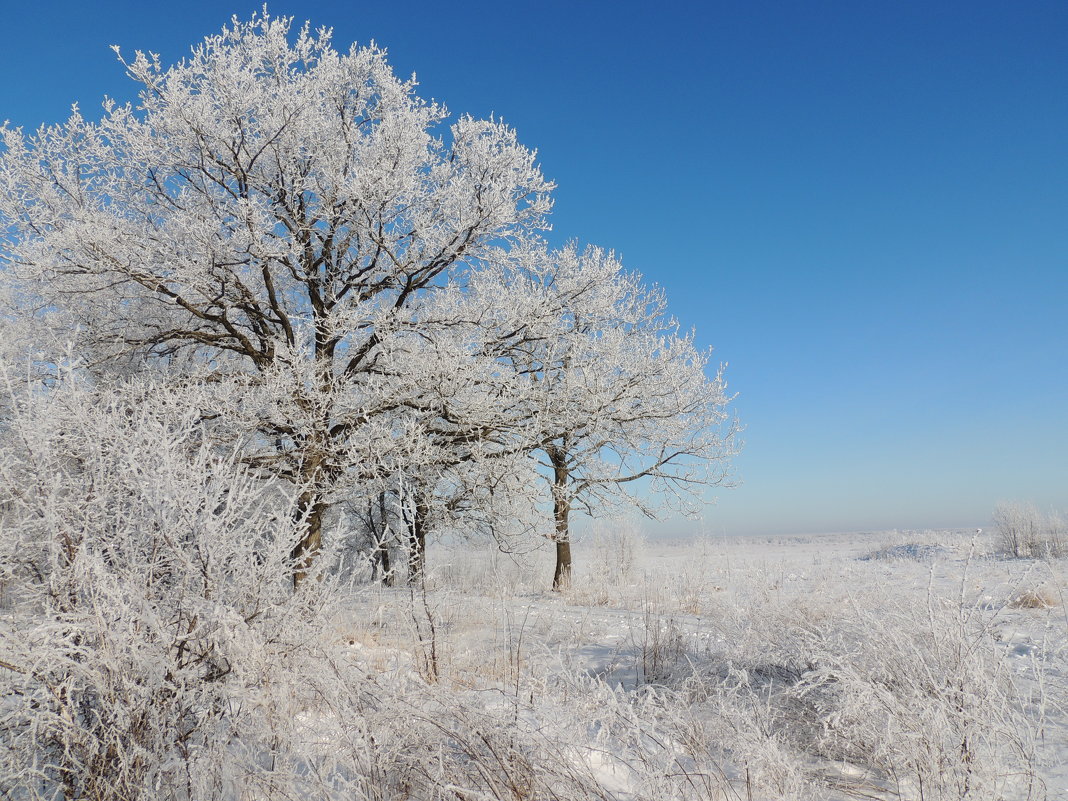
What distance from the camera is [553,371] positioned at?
8.98 metres

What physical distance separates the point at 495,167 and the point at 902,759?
787 cm

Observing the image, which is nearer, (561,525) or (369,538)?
(561,525)

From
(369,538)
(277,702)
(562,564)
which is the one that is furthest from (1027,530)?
(277,702)

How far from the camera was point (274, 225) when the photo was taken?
288 inches

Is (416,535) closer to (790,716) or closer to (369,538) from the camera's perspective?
(790,716)

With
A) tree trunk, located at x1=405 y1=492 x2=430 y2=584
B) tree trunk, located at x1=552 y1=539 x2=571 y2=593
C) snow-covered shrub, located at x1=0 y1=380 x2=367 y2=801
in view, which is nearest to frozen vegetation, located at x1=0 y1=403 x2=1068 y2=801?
snow-covered shrub, located at x1=0 y1=380 x2=367 y2=801

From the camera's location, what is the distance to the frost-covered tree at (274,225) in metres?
7.07

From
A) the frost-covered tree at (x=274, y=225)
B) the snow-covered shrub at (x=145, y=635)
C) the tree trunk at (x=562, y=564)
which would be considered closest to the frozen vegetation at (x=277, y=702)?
the snow-covered shrub at (x=145, y=635)

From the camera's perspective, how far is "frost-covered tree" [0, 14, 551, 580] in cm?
707

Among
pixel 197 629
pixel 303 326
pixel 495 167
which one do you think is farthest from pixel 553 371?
pixel 197 629

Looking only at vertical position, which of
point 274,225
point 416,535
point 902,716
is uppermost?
point 274,225

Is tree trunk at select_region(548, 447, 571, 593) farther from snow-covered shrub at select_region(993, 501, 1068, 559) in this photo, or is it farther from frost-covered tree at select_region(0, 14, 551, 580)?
snow-covered shrub at select_region(993, 501, 1068, 559)

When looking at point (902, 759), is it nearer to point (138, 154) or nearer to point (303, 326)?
point (303, 326)

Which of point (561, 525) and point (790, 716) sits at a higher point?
point (561, 525)
